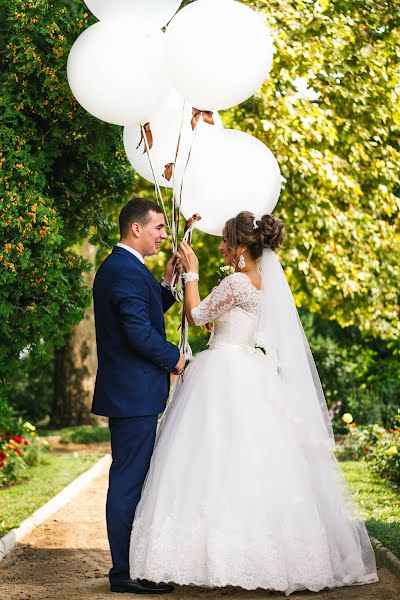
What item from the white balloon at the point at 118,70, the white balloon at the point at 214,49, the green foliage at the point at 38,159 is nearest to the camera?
the white balloon at the point at 214,49

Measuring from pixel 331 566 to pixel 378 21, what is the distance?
9.04 metres

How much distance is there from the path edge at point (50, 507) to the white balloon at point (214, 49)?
3839 millimetres

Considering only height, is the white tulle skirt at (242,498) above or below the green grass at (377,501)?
above

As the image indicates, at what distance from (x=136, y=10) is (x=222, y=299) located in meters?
1.87

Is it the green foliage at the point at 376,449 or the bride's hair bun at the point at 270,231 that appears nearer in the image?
the bride's hair bun at the point at 270,231

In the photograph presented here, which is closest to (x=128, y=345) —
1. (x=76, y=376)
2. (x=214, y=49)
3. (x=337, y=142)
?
(x=214, y=49)

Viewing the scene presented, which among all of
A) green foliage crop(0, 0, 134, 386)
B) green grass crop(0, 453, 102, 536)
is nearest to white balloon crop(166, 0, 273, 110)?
green foliage crop(0, 0, 134, 386)

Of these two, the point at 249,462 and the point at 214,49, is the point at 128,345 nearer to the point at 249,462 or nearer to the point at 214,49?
the point at 249,462

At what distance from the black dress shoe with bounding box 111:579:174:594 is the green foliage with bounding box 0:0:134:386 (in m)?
2.18

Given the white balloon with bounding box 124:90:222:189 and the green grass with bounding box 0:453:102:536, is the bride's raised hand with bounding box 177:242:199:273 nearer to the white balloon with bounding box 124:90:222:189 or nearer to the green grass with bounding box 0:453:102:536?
the white balloon with bounding box 124:90:222:189

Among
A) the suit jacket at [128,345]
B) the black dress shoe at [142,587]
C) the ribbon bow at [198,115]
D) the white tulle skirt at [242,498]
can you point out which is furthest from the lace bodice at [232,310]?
the black dress shoe at [142,587]

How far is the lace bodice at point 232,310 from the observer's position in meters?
5.80

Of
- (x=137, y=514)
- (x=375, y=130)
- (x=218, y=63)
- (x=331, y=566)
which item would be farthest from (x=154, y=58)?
(x=375, y=130)

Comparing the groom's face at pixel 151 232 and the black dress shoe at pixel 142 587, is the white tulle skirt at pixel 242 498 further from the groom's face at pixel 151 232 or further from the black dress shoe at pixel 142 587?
the groom's face at pixel 151 232
